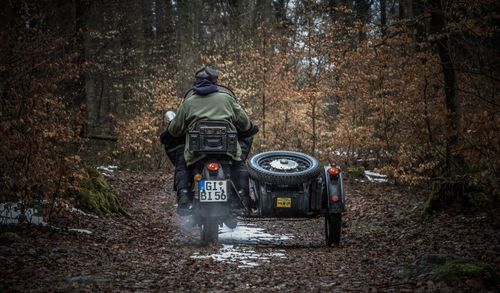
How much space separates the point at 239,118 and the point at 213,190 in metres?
1.36

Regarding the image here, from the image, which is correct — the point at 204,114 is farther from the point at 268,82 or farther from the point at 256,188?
the point at 268,82

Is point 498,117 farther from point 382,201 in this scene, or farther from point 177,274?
point 382,201

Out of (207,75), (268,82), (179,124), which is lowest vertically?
(179,124)

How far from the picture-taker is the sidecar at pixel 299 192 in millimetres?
8523

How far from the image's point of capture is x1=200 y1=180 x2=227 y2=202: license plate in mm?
8242

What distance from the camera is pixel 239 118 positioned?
9078 millimetres

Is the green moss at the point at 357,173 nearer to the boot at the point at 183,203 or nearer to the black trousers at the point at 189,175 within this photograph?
the black trousers at the point at 189,175

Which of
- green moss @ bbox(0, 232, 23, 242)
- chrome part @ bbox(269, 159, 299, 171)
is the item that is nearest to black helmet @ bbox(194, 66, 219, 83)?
chrome part @ bbox(269, 159, 299, 171)

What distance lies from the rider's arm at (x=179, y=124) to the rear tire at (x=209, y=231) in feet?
4.70

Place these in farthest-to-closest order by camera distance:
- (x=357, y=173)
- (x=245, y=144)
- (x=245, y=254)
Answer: (x=357, y=173)
(x=245, y=144)
(x=245, y=254)

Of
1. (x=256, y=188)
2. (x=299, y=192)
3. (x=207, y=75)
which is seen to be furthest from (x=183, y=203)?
(x=207, y=75)

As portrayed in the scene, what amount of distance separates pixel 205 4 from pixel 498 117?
25.1 m

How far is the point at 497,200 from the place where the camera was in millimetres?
9820

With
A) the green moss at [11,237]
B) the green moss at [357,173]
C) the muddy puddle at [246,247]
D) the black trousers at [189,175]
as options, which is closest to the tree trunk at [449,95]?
the muddy puddle at [246,247]
